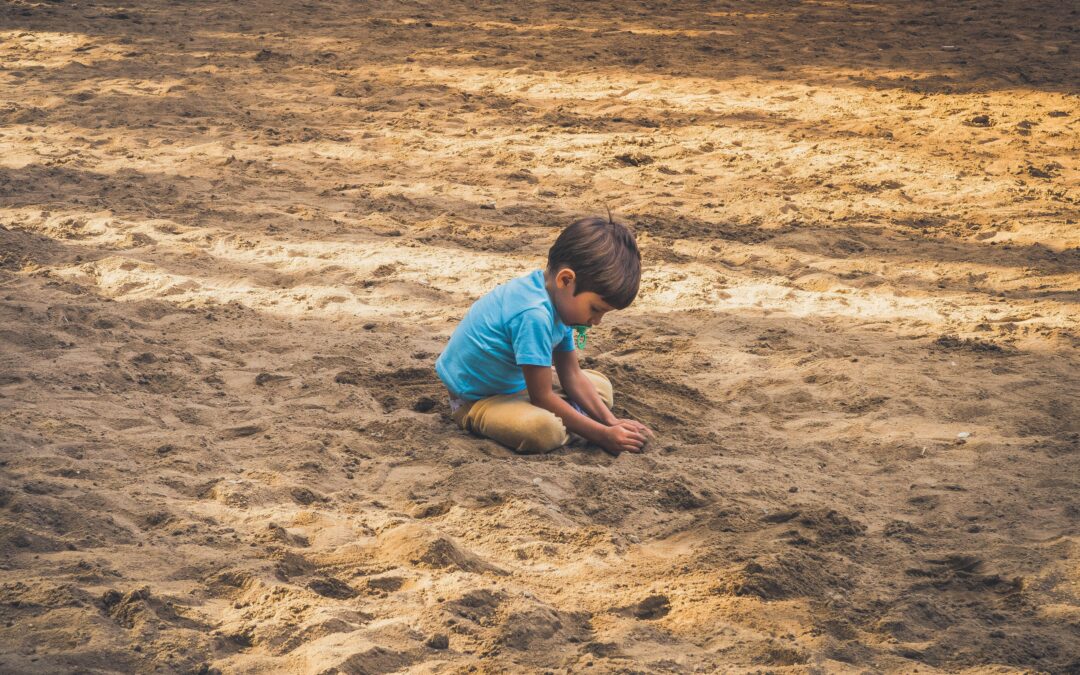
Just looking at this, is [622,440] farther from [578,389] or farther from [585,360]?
[585,360]

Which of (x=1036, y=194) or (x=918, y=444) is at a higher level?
(x=1036, y=194)

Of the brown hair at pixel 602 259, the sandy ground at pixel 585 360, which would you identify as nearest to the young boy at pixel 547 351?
the brown hair at pixel 602 259

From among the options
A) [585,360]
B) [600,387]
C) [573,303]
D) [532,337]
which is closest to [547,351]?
[532,337]

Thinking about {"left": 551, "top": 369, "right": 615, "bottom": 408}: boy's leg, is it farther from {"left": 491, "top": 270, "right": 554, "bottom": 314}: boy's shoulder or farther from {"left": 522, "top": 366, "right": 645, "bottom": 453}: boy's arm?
{"left": 491, "top": 270, "right": 554, "bottom": 314}: boy's shoulder

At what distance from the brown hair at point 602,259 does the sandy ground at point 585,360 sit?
0.65 meters

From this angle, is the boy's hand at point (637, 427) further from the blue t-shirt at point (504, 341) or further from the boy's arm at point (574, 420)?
the blue t-shirt at point (504, 341)

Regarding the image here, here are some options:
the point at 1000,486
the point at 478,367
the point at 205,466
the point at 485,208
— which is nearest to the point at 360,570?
the point at 205,466

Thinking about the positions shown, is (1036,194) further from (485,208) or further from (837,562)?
(837,562)

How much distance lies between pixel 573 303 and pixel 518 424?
0.50 meters

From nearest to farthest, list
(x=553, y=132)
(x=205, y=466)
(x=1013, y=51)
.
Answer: (x=205, y=466), (x=553, y=132), (x=1013, y=51)

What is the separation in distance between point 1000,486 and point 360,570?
7.25 ft

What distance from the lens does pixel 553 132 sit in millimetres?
8203

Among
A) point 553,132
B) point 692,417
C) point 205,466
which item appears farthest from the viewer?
point 553,132

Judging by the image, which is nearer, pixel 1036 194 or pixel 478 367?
pixel 478 367
